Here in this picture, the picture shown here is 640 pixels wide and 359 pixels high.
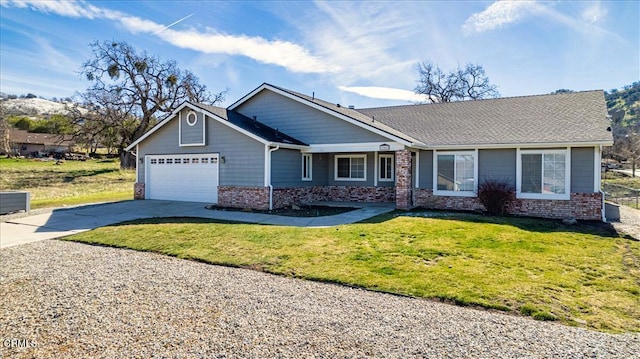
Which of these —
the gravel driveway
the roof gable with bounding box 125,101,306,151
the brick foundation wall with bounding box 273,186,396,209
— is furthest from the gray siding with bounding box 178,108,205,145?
the gravel driveway

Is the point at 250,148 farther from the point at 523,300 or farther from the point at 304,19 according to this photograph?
the point at 523,300

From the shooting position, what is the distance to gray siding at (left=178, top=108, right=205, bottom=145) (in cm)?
1623

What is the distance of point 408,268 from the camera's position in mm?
6777

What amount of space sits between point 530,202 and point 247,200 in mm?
10745

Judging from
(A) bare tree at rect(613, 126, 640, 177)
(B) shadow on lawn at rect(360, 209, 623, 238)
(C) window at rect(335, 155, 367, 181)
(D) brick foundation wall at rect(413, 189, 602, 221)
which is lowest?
(B) shadow on lawn at rect(360, 209, 623, 238)

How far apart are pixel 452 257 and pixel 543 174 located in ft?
26.1

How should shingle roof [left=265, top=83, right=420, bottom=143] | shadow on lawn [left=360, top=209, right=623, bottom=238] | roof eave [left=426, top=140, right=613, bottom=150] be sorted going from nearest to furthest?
shadow on lawn [left=360, top=209, right=623, bottom=238] < roof eave [left=426, top=140, right=613, bottom=150] < shingle roof [left=265, top=83, right=420, bottom=143]

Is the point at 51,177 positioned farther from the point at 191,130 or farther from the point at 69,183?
the point at 191,130

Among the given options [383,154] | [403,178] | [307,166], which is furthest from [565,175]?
[307,166]

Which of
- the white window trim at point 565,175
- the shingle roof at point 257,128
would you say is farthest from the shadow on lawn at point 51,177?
the white window trim at point 565,175

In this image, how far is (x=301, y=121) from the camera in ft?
55.6

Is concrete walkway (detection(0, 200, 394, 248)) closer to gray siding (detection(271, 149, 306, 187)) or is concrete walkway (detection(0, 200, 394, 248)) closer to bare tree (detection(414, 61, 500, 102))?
gray siding (detection(271, 149, 306, 187))

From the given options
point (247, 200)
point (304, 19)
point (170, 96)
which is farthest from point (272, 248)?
point (170, 96)

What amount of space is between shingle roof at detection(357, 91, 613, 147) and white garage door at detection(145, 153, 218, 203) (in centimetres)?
886
